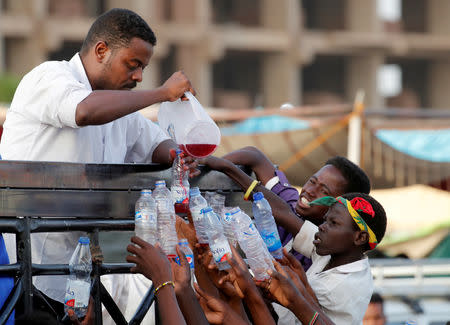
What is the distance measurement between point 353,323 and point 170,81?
3.59 feet

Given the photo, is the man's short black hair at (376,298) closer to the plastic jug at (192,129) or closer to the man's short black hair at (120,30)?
the plastic jug at (192,129)

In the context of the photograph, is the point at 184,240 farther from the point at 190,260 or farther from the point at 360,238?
the point at 360,238

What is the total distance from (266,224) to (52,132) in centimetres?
85

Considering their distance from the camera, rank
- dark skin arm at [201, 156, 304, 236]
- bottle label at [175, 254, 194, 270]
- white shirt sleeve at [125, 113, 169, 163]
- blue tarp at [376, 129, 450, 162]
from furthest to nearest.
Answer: blue tarp at [376, 129, 450, 162]
white shirt sleeve at [125, 113, 169, 163]
dark skin arm at [201, 156, 304, 236]
bottle label at [175, 254, 194, 270]

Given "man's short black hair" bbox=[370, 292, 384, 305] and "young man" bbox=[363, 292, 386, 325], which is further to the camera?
"man's short black hair" bbox=[370, 292, 384, 305]

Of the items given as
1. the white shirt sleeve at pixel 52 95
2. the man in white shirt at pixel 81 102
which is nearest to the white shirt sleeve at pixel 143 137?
the man in white shirt at pixel 81 102

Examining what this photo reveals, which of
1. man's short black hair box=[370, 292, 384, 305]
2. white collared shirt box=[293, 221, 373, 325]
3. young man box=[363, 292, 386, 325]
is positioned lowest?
young man box=[363, 292, 386, 325]

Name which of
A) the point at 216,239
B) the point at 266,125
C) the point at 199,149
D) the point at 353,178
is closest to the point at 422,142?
the point at 266,125

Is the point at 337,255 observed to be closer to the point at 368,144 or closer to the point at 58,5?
the point at 368,144

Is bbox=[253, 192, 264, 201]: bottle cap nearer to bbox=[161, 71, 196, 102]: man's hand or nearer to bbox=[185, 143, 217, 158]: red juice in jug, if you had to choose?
bbox=[185, 143, 217, 158]: red juice in jug

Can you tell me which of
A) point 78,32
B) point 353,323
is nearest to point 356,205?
point 353,323

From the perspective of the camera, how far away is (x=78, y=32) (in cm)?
2238

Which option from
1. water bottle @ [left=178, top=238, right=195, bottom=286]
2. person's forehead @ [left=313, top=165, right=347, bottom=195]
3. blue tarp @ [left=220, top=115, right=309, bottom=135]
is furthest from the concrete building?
water bottle @ [left=178, top=238, right=195, bottom=286]

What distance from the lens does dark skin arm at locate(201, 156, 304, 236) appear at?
11.1 ft
